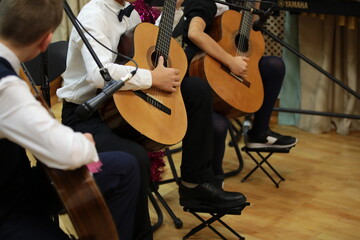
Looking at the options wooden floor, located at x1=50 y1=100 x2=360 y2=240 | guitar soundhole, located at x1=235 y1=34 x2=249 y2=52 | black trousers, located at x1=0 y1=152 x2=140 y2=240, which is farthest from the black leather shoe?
guitar soundhole, located at x1=235 y1=34 x2=249 y2=52

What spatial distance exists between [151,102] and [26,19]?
2.25ft

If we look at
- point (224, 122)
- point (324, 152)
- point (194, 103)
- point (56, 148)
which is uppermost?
point (56, 148)

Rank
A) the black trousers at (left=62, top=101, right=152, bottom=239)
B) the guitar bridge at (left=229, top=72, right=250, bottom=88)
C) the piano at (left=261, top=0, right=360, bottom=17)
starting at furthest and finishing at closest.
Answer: the piano at (left=261, top=0, right=360, bottom=17) < the guitar bridge at (left=229, top=72, right=250, bottom=88) < the black trousers at (left=62, top=101, right=152, bottom=239)

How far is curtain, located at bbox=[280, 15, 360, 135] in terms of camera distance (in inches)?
136

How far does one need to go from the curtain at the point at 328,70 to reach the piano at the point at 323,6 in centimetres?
26

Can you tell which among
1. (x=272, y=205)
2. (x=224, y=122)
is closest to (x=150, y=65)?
(x=224, y=122)

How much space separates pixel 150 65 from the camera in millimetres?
1947

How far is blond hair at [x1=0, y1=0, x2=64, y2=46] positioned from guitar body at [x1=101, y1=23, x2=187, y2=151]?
508 millimetres

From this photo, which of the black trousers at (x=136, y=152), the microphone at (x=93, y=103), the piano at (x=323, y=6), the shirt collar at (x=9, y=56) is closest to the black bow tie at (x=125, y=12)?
the black trousers at (x=136, y=152)

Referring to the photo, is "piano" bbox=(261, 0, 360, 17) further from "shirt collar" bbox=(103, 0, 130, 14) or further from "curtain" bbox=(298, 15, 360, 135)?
"shirt collar" bbox=(103, 0, 130, 14)

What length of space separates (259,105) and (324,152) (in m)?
0.94

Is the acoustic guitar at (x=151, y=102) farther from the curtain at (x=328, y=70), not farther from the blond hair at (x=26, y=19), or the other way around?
the curtain at (x=328, y=70)

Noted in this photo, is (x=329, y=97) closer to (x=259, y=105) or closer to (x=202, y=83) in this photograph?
(x=259, y=105)

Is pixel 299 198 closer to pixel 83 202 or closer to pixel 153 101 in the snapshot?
pixel 153 101
